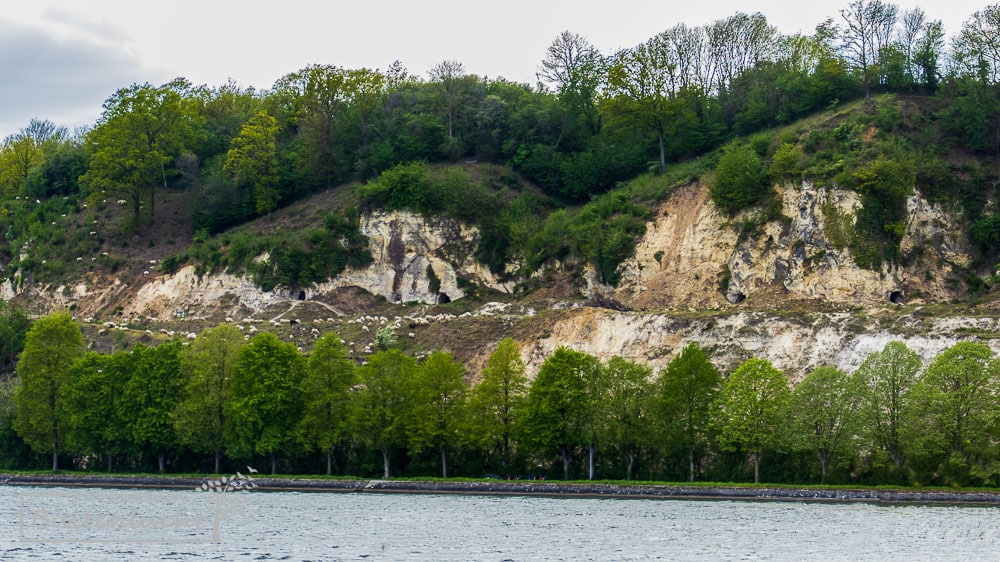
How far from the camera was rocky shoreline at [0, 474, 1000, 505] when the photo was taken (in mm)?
→ 60219

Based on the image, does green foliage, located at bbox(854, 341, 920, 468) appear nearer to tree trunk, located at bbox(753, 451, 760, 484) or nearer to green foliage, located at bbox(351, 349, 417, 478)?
tree trunk, located at bbox(753, 451, 760, 484)

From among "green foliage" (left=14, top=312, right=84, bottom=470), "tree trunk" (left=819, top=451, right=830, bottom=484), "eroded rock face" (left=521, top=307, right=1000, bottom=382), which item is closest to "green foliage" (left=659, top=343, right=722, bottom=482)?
"eroded rock face" (left=521, top=307, right=1000, bottom=382)

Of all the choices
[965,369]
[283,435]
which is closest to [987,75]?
[965,369]

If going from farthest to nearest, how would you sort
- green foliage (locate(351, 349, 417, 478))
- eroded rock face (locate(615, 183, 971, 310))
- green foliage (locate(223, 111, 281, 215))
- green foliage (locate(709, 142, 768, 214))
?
→ 1. green foliage (locate(223, 111, 281, 215))
2. green foliage (locate(709, 142, 768, 214))
3. eroded rock face (locate(615, 183, 971, 310))
4. green foliage (locate(351, 349, 417, 478))

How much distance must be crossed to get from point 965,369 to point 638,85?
54867mm

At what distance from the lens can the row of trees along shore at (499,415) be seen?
6378 cm

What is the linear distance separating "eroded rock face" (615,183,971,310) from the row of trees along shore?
14216mm

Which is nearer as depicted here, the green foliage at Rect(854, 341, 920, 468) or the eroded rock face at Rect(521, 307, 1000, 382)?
the green foliage at Rect(854, 341, 920, 468)

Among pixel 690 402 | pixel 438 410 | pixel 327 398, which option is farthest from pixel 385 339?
pixel 690 402

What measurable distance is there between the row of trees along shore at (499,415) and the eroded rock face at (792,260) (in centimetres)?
1422

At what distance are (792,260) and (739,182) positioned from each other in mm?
8765

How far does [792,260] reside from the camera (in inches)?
3410

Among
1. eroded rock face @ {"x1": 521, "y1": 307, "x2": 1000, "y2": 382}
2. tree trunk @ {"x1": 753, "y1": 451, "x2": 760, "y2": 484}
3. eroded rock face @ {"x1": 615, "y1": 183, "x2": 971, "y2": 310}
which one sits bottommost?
tree trunk @ {"x1": 753, "y1": 451, "x2": 760, "y2": 484}

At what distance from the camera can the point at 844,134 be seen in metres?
93.6
